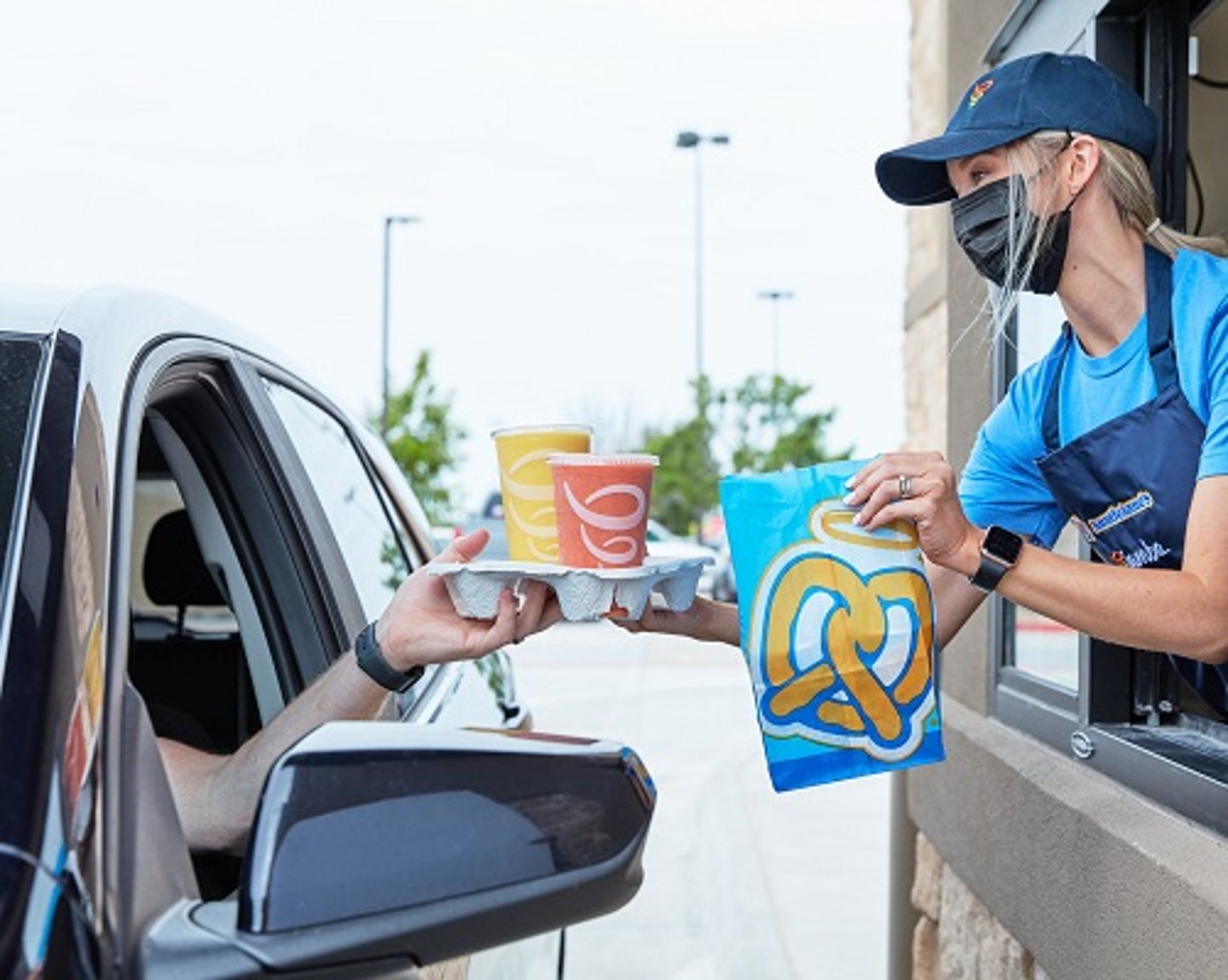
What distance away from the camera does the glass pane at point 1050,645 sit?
3.48 metres

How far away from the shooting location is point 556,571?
1.97 metres

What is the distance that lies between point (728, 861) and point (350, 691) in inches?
235

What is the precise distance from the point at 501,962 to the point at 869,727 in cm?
63

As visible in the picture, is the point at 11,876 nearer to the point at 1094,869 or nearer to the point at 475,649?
the point at 475,649

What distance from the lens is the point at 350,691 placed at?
85.7 inches

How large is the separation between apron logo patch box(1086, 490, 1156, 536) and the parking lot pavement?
2850 mm

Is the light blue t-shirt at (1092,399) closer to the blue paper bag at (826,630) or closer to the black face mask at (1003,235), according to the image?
the black face mask at (1003,235)

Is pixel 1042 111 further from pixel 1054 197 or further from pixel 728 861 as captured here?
pixel 728 861

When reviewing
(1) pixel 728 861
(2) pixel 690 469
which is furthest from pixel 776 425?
(1) pixel 728 861

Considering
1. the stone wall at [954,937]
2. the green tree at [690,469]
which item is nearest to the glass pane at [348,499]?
the stone wall at [954,937]

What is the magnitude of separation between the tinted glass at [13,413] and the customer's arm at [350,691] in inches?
22.3

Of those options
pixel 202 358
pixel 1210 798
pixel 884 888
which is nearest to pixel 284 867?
pixel 202 358

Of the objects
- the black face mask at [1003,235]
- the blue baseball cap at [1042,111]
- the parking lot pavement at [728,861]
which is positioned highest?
the blue baseball cap at [1042,111]

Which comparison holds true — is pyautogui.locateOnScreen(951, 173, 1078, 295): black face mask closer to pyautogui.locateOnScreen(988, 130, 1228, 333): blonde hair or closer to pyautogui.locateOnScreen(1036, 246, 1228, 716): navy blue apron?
pyautogui.locateOnScreen(988, 130, 1228, 333): blonde hair
